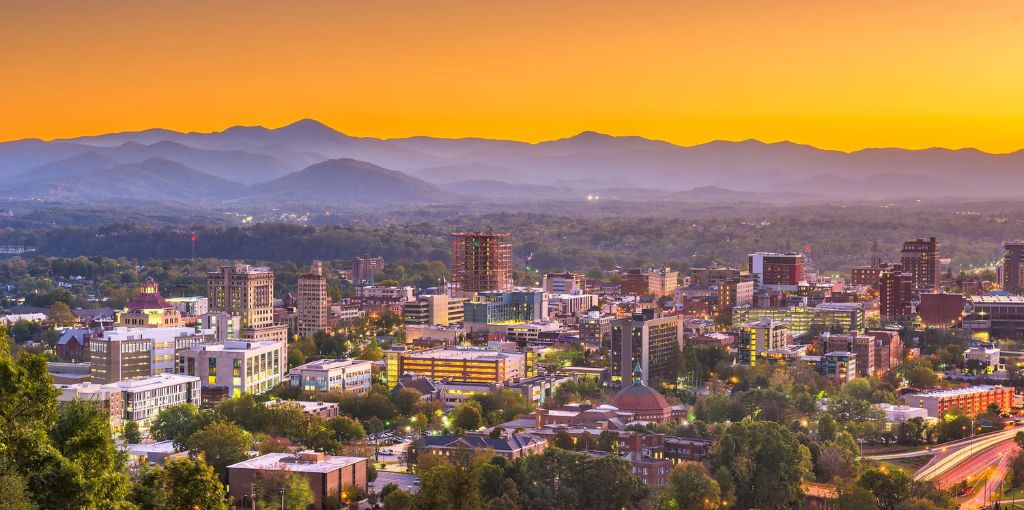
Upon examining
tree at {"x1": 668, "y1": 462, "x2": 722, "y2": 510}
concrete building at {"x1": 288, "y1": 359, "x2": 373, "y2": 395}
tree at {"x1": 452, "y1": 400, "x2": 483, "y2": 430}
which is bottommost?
tree at {"x1": 668, "y1": 462, "x2": 722, "y2": 510}

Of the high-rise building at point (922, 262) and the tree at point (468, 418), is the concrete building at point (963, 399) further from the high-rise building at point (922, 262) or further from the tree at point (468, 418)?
the high-rise building at point (922, 262)

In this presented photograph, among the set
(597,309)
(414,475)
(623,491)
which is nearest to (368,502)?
(414,475)

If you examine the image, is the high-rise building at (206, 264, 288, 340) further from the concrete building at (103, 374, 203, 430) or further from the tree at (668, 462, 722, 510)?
the tree at (668, 462, 722, 510)

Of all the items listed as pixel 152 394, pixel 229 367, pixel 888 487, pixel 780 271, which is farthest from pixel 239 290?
pixel 888 487

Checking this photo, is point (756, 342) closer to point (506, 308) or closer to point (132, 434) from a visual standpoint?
point (506, 308)

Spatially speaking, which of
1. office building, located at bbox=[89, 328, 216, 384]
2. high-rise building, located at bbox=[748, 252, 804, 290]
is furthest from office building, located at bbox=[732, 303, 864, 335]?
office building, located at bbox=[89, 328, 216, 384]

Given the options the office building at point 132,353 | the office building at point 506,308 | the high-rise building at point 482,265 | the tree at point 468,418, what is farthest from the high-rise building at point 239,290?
the tree at point 468,418
